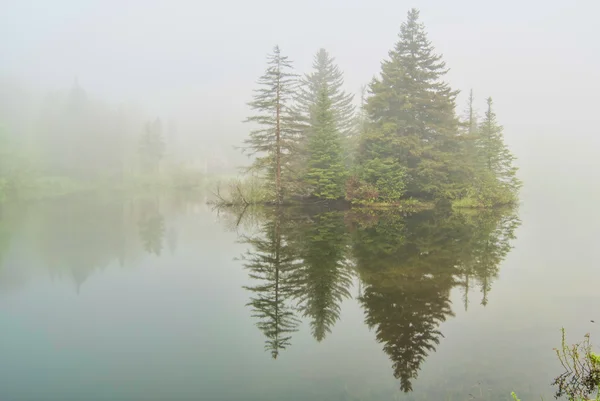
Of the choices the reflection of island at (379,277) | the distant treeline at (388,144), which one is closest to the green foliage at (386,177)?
the distant treeline at (388,144)

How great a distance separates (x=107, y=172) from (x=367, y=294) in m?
75.0

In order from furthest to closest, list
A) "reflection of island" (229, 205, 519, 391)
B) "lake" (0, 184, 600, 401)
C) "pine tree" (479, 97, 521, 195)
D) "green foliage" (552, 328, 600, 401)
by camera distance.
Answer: "pine tree" (479, 97, 521, 195)
"reflection of island" (229, 205, 519, 391)
"lake" (0, 184, 600, 401)
"green foliage" (552, 328, 600, 401)

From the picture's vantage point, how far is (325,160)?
1256 inches

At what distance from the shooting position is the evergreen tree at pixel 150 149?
248 feet

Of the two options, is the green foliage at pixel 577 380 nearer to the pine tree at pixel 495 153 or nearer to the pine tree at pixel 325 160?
the pine tree at pixel 325 160

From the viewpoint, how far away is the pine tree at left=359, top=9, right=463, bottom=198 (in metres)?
31.2

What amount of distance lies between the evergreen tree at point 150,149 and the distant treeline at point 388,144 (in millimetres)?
49898

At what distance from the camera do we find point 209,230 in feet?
62.4

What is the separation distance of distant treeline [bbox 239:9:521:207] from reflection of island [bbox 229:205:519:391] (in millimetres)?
14025

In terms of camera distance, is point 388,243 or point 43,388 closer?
point 43,388

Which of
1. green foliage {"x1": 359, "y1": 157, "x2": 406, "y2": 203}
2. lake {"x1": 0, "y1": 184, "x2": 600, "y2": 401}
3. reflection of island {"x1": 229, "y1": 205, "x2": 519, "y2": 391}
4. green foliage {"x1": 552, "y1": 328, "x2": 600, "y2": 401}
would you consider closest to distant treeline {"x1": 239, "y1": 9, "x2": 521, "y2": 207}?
green foliage {"x1": 359, "y1": 157, "x2": 406, "y2": 203}

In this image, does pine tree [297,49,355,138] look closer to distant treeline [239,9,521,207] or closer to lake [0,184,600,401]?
distant treeline [239,9,521,207]

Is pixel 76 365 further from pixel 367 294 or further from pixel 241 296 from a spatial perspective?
pixel 367 294

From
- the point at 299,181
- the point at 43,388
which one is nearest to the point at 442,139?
Result: the point at 299,181
